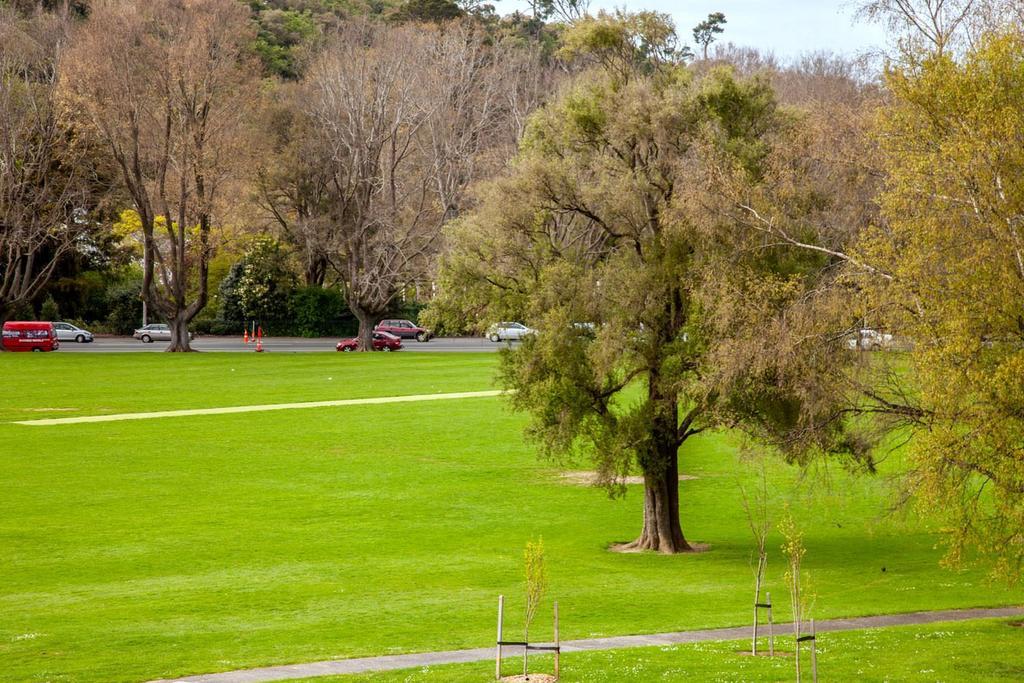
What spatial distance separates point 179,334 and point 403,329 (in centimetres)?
2100

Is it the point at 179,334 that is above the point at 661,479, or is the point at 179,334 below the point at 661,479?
above

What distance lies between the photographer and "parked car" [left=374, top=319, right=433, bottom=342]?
93.2 meters

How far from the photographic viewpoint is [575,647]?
1989cm

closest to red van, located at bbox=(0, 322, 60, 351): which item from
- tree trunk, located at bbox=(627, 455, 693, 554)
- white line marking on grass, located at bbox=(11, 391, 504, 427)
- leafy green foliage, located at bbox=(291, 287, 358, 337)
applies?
leafy green foliage, located at bbox=(291, 287, 358, 337)

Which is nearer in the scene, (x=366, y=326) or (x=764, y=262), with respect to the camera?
(x=764, y=262)

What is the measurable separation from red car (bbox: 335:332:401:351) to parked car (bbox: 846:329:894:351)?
63979mm

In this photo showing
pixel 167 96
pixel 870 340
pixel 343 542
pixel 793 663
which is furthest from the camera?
pixel 167 96

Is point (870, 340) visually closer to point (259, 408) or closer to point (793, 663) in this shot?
point (793, 663)

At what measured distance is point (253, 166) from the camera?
74812 millimetres

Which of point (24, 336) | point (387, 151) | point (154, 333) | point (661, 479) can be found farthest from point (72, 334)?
point (661, 479)

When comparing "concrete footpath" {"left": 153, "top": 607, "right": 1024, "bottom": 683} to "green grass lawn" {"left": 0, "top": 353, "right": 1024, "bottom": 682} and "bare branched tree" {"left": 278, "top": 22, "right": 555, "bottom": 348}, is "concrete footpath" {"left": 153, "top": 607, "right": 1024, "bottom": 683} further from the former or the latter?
"bare branched tree" {"left": 278, "top": 22, "right": 555, "bottom": 348}

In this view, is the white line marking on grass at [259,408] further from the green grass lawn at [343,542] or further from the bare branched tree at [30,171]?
the bare branched tree at [30,171]

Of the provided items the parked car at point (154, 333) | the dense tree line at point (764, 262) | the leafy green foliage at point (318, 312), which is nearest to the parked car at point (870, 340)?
the dense tree line at point (764, 262)

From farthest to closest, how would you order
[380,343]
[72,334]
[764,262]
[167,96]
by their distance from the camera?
[72,334]
[380,343]
[167,96]
[764,262]
